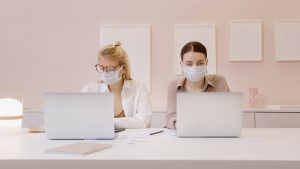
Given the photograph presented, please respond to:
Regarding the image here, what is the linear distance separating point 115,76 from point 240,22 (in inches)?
70.7

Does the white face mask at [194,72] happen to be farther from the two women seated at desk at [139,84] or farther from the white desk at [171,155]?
the white desk at [171,155]

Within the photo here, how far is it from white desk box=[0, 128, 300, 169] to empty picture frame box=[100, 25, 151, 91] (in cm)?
214

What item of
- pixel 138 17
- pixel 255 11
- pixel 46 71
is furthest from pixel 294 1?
pixel 46 71

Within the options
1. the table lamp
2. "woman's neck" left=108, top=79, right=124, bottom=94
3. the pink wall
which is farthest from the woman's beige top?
the pink wall

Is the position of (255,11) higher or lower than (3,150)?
higher

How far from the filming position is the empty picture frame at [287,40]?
3.66 m

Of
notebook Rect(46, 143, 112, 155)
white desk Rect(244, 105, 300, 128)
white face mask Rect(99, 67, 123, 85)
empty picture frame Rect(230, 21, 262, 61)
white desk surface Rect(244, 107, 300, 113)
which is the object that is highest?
empty picture frame Rect(230, 21, 262, 61)

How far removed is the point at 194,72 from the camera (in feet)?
7.95

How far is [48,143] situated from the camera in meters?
1.58

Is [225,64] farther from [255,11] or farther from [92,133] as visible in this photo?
[92,133]

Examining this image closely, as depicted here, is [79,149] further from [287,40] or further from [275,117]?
[287,40]

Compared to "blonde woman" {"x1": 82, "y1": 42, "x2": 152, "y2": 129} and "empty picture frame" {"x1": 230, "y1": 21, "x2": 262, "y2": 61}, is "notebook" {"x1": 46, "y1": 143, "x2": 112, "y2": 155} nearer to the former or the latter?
"blonde woman" {"x1": 82, "y1": 42, "x2": 152, "y2": 129}

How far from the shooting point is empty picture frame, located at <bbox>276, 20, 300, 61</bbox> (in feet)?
12.0

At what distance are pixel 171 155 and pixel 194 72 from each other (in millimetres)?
1236
